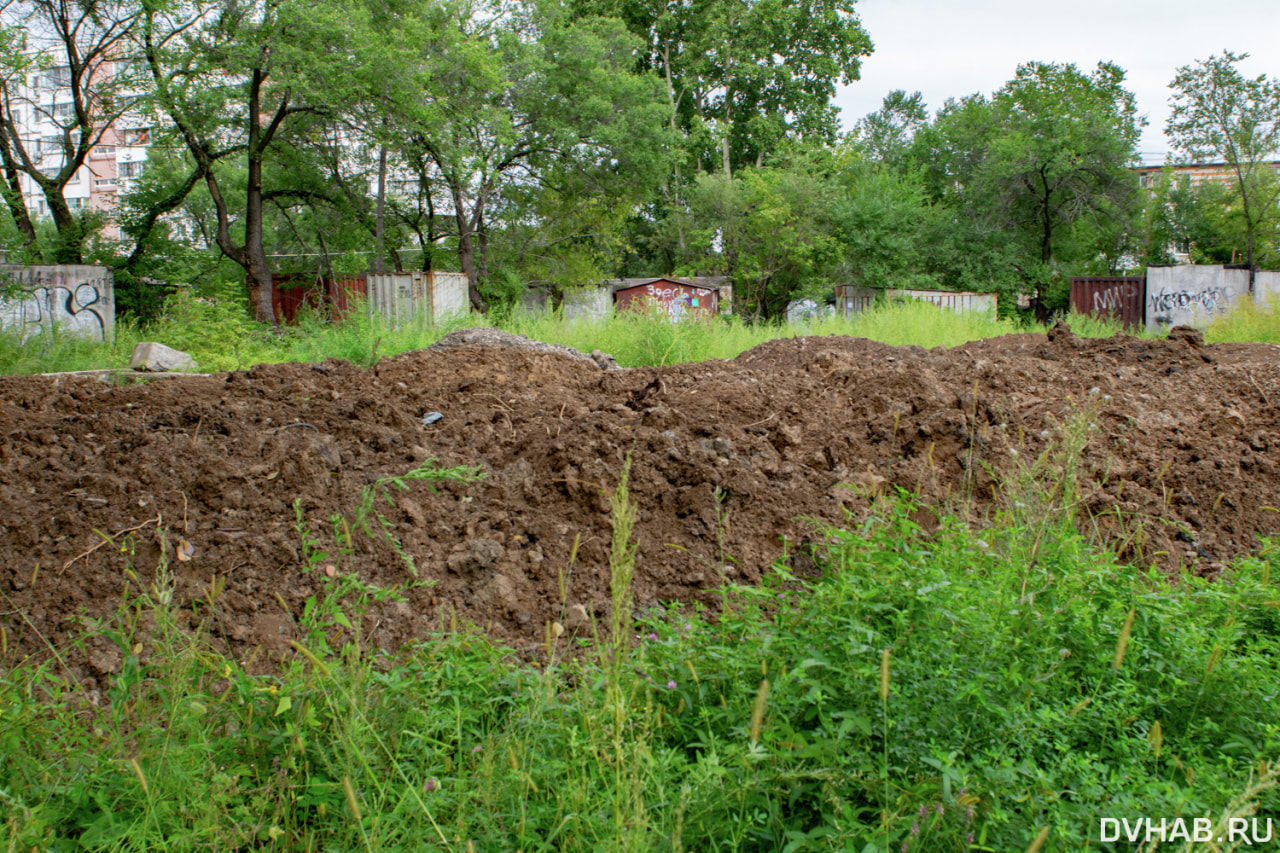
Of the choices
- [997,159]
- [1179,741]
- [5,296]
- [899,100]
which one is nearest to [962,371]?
[1179,741]

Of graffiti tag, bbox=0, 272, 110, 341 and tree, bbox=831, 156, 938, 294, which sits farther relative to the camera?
tree, bbox=831, 156, 938, 294

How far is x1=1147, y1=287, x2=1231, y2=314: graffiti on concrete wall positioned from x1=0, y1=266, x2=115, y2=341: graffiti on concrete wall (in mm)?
25147

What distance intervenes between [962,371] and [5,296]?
48.0ft

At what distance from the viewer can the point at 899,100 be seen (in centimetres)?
5941

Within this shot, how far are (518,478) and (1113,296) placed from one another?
24188mm

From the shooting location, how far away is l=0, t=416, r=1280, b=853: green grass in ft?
5.13

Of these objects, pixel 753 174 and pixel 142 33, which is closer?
pixel 142 33

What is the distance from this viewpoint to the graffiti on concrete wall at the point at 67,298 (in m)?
14.5

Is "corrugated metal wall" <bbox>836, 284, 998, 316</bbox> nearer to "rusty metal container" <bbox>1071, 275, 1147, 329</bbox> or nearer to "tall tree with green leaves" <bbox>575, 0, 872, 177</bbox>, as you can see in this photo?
"rusty metal container" <bbox>1071, 275, 1147, 329</bbox>

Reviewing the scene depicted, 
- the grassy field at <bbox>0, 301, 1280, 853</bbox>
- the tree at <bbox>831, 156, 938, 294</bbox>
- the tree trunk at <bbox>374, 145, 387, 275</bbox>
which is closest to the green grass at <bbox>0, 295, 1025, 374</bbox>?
the grassy field at <bbox>0, 301, 1280, 853</bbox>

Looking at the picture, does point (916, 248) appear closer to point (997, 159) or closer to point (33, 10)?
point (997, 159)

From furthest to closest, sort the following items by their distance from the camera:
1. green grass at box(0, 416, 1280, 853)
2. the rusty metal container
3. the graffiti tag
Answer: the rusty metal container → the graffiti tag → green grass at box(0, 416, 1280, 853)

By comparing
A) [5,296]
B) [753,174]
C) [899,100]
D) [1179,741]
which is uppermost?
[899,100]

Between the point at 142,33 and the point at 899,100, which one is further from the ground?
the point at 899,100
